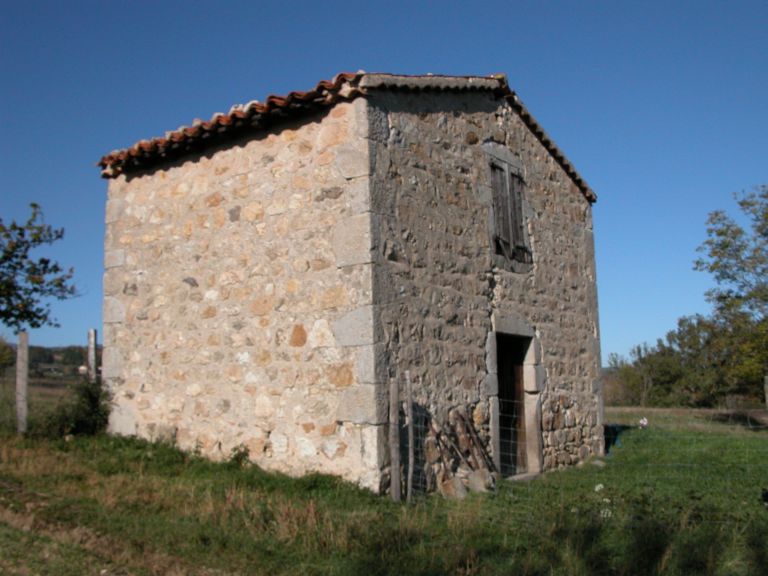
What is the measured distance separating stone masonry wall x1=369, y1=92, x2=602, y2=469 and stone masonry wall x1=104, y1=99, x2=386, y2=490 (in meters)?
0.38

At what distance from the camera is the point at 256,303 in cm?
749

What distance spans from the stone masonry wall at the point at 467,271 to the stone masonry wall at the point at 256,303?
383mm

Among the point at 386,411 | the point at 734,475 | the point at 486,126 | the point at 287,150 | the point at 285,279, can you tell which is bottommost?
the point at 734,475

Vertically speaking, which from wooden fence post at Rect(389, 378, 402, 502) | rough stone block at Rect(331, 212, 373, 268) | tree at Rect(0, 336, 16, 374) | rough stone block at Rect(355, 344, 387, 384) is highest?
rough stone block at Rect(331, 212, 373, 268)

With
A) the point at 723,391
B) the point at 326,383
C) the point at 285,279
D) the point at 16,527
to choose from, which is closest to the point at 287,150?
the point at 285,279

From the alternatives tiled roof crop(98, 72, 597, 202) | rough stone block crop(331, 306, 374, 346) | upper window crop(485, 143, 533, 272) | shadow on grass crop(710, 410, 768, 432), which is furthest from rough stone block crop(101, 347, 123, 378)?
shadow on grass crop(710, 410, 768, 432)

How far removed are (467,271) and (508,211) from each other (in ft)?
4.86

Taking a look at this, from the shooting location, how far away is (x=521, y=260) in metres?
9.27

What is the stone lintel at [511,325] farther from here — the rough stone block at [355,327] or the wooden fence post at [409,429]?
the rough stone block at [355,327]

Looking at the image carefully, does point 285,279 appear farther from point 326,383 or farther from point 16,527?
point 16,527

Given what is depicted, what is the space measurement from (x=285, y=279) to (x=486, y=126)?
356cm

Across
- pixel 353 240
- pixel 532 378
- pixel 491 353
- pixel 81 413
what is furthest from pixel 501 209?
pixel 81 413

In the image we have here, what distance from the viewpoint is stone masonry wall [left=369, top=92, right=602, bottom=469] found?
7070 mm

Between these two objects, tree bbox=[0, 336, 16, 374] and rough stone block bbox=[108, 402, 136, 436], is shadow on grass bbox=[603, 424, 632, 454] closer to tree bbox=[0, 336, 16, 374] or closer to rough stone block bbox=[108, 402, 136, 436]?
rough stone block bbox=[108, 402, 136, 436]
